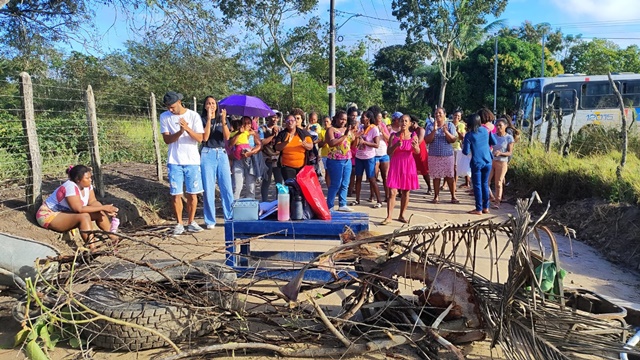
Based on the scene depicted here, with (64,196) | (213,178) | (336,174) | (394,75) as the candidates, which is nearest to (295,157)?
(336,174)

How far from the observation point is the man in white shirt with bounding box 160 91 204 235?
586cm

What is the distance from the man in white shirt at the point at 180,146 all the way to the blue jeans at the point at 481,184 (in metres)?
4.19

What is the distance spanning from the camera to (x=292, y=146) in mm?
6965

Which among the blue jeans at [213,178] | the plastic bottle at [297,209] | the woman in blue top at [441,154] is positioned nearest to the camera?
the plastic bottle at [297,209]

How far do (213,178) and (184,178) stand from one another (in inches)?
16.9

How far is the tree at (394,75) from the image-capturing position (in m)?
40.9

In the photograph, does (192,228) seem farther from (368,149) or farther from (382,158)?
(382,158)

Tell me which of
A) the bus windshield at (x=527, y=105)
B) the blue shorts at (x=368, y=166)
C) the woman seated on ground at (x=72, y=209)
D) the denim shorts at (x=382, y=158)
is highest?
the bus windshield at (x=527, y=105)

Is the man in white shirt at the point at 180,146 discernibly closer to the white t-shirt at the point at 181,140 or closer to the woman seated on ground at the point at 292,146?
the white t-shirt at the point at 181,140

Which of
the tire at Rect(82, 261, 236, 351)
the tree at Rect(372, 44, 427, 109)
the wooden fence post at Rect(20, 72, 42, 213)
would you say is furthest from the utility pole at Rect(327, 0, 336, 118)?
the tree at Rect(372, 44, 427, 109)

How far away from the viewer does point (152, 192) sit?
26.2 feet

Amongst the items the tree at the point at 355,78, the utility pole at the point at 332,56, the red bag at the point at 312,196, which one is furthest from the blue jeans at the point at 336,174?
the tree at the point at 355,78

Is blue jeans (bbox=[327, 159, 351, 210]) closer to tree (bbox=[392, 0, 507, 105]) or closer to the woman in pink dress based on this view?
the woman in pink dress

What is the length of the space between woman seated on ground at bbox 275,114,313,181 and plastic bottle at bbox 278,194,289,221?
2.34 m
